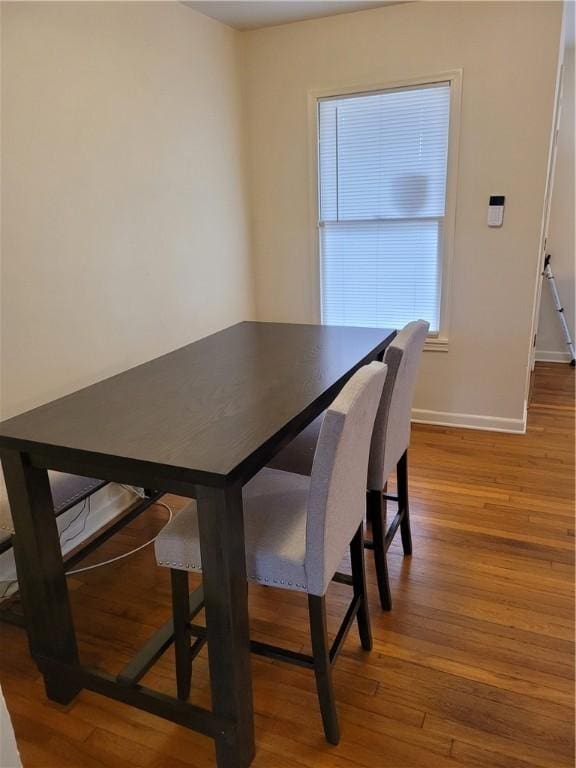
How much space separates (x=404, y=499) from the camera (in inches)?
88.2

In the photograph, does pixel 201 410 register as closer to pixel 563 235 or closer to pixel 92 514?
pixel 92 514

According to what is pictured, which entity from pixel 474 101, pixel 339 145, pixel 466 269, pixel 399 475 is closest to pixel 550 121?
pixel 474 101

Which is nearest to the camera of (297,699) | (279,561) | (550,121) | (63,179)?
(279,561)

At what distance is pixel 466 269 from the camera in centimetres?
341

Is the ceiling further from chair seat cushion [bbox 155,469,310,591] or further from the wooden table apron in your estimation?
chair seat cushion [bbox 155,469,310,591]

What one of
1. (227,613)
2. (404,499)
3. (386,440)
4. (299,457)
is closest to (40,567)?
(227,613)

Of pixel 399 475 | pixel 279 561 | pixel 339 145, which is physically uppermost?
pixel 339 145

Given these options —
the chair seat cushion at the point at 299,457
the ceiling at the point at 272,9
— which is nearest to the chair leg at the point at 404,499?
the chair seat cushion at the point at 299,457

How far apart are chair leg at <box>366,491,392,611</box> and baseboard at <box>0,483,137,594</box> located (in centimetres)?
134

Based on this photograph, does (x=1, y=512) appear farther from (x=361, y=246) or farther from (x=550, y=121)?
(x=550, y=121)

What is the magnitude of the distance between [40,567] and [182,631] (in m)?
0.45

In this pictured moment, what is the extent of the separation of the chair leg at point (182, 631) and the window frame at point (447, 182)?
254cm

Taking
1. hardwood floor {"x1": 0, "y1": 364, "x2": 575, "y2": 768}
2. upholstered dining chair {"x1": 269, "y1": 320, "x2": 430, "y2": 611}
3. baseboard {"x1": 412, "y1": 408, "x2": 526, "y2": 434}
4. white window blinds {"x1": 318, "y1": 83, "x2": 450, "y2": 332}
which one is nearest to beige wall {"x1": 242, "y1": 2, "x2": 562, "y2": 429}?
baseboard {"x1": 412, "y1": 408, "x2": 526, "y2": 434}

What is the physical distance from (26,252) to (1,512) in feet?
3.34
